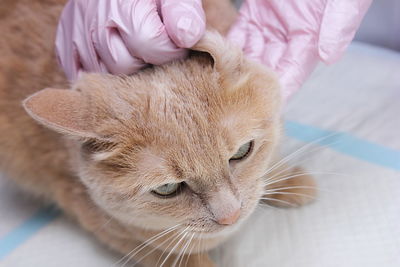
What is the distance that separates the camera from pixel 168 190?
3.47 ft

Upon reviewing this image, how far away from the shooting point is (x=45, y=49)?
54.4 inches

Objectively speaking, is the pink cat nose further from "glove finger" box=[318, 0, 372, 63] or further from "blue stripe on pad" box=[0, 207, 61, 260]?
"blue stripe on pad" box=[0, 207, 61, 260]

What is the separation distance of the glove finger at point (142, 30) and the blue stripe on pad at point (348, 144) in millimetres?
766

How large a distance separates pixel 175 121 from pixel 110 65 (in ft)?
0.82

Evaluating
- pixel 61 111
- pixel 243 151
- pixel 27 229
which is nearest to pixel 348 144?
pixel 243 151

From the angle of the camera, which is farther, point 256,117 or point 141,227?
point 141,227

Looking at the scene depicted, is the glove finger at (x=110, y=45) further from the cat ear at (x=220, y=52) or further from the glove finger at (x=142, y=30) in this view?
the cat ear at (x=220, y=52)

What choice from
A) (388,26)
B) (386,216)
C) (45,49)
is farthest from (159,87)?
(388,26)

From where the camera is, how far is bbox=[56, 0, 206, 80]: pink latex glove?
3.41 ft

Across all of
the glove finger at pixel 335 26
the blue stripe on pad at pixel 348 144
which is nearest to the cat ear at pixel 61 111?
the glove finger at pixel 335 26

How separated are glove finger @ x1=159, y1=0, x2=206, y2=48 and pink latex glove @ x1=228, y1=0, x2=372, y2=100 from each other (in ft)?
1.15

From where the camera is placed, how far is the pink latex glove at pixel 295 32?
4.29ft

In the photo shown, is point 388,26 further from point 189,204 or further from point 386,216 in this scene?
point 189,204

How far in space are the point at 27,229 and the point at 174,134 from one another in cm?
83
